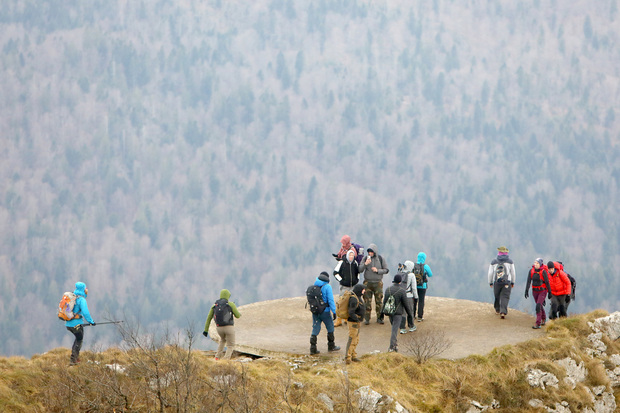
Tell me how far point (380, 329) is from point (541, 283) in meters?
4.26

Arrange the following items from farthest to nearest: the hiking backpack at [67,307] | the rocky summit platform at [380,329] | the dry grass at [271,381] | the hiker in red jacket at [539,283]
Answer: the hiker in red jacket at [539,283] → the rocky summit platform at [380,329] → the hiking backpack at [67,307] → the dry grass at [271,381]

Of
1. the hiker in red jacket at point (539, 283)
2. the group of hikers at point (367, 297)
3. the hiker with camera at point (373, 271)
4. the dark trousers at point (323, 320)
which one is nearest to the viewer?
the group of hikers at point (367, 297)

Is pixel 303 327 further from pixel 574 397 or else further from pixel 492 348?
pixel 574 397

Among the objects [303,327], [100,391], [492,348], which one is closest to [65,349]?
[100,391]

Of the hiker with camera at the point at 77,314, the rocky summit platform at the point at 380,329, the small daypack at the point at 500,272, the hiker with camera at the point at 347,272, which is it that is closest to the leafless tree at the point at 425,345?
the rocky summit platform at the point at 380,329

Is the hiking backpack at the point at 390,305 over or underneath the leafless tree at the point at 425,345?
over

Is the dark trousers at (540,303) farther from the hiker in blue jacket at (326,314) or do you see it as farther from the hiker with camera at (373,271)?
the hiker in blue jacket at (326,314)

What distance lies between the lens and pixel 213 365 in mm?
14172

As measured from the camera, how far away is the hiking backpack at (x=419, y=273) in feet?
58.5

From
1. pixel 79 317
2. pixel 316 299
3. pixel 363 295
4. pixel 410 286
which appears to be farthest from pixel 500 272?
pixel 79 317

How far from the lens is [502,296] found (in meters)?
18.8

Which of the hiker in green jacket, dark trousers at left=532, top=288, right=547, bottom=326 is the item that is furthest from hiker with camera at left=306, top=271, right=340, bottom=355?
dark trousers at left=532, top=288, right=547, bottom=326

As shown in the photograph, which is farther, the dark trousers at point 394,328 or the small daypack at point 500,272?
the small daypack at point 500,272

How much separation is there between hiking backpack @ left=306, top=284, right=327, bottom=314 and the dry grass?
121 centimetres
